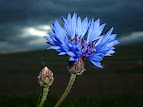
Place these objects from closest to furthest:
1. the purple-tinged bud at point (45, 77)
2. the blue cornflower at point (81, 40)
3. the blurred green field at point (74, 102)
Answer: the blue cornflower at point (81, 40) → the purple-tinged bud at point (45, 77) → the blurred green field at point (74, 102)

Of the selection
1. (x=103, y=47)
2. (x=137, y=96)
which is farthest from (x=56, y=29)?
(x=137, y=96)

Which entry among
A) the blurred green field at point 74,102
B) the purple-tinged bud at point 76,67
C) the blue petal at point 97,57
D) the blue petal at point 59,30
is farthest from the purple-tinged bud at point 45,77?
the blurred green field at point 74,102

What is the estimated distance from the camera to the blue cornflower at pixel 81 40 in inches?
71.4

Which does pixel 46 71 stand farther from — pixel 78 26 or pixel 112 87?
pixel 112 87

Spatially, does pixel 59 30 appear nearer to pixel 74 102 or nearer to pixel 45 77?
pixel 45 77

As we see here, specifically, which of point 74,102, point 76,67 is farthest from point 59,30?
point 74,102

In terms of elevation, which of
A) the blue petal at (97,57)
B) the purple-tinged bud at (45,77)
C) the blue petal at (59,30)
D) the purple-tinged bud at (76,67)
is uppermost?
the blue petal at (59,30)

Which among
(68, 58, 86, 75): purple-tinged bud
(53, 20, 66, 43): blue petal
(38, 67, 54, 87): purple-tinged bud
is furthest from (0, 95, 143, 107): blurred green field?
(53, 20, 66, 43): blue petal

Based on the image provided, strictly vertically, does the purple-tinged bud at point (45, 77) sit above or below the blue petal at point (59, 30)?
below

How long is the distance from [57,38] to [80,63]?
39 cm

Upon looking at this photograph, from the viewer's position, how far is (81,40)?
Answer: 2.37m

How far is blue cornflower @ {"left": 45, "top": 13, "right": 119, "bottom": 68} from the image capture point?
1.81 meters

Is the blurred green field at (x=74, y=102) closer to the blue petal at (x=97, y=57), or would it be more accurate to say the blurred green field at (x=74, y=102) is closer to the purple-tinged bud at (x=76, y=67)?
the purple-tinged bud at (x=76, y=67)

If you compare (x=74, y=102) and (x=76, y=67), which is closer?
(x=76, y=67)
